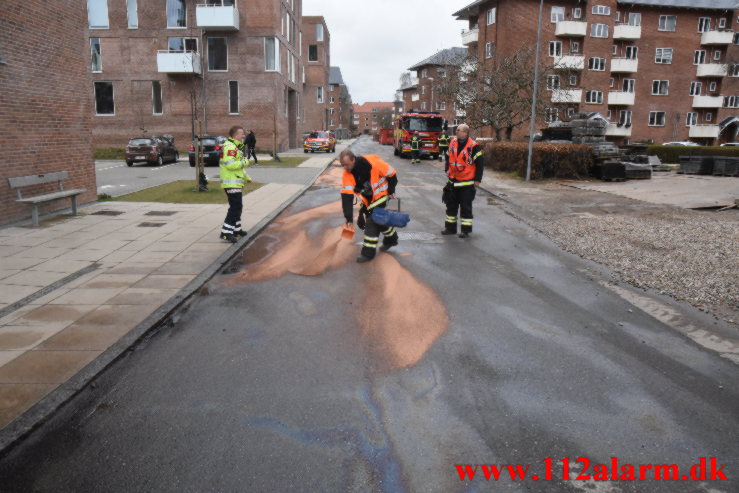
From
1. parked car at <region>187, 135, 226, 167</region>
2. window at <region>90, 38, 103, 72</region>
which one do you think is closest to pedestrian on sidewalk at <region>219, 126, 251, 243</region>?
parked car at <region>187, 135, 226, 167</region>

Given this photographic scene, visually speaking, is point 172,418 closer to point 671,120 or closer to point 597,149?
point 597,149

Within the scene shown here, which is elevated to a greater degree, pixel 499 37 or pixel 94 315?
pixel 499 37

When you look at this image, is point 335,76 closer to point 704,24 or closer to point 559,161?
point 704,24

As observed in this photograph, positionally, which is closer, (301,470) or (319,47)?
(301,470)

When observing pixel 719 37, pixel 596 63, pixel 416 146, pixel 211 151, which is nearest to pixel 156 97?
pixel 211 151

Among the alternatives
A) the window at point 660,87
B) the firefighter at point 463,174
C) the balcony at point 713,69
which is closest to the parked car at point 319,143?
the window at point 660,87

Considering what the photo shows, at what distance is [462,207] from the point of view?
1000 centimetres

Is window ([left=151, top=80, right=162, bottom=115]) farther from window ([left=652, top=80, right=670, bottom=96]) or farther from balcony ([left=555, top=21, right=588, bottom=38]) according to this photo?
window ([left=652, top=80, right=670, bottom=96])

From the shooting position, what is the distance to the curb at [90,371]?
349 cm

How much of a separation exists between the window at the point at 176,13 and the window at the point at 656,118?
4255cm

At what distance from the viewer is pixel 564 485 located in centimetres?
300

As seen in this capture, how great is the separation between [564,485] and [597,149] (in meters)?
20.1

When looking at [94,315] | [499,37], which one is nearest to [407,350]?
[94,315]

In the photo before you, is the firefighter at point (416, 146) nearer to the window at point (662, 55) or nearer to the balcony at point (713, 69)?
the window at point (662, 55)
